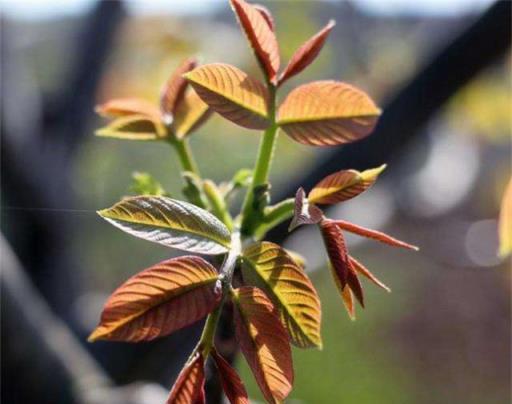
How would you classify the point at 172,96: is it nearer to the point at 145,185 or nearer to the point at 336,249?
the point at 145,185

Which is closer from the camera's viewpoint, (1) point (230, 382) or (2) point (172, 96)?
(1) point (230, 382)

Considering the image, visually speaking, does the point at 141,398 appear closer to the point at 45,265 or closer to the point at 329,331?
the point at 45,265

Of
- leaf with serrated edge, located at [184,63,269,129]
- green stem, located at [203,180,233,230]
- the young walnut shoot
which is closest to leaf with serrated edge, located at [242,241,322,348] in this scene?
the young walnut shoot

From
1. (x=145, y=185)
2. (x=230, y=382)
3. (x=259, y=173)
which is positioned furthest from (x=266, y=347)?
(x=145, y=185)

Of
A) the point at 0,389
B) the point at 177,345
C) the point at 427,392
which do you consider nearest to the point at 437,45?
the point at 177,345

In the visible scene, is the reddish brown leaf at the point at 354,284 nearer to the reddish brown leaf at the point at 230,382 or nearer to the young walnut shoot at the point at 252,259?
the young walnut shoot at the point at 252,259

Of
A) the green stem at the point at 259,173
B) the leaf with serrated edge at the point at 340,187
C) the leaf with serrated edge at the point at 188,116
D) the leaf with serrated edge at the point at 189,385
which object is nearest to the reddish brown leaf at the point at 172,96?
the leaf with serrated edge at the point at 188,116
